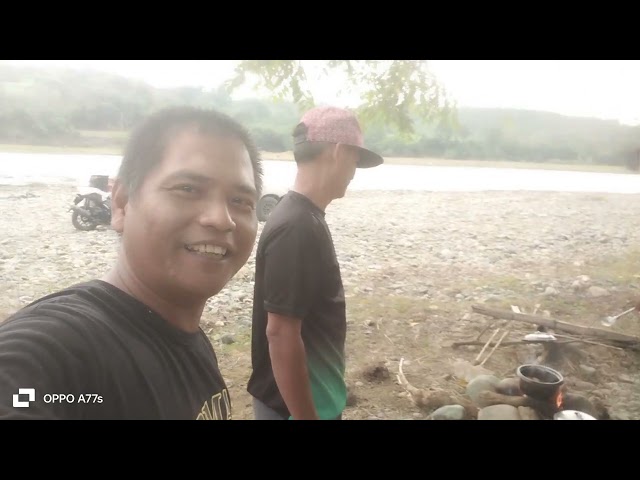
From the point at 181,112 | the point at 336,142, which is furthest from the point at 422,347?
the point at 181,112

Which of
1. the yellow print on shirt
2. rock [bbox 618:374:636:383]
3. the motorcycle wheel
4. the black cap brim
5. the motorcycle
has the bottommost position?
rock [bbox 618:374:636:383]

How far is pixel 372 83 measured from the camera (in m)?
1.73

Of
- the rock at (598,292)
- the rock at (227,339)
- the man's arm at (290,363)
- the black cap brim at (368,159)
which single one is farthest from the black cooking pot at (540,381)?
the rock at (227,339)

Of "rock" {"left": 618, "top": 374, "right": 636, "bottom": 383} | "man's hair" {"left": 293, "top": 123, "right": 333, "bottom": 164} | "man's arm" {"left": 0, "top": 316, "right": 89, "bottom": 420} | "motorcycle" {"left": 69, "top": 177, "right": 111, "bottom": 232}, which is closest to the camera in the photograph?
"man's arm" {"left": 0, "top": 316, "right": 89, "bottom": 420}

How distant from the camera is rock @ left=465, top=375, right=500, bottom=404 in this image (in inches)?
67.5

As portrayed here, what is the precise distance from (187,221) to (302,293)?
0.37 m

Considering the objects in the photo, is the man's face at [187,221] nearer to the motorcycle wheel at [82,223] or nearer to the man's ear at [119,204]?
the man's ear at [119,204]

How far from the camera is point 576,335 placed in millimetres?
1777

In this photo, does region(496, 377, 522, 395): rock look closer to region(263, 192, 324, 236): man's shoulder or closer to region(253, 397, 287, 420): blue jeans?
region(253, 397, 287, 420): blue jeans

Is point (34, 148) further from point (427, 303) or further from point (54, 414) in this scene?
point (427, 303)

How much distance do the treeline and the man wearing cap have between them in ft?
0.45

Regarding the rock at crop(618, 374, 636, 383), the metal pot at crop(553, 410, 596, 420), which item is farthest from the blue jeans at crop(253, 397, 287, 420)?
the rock at crop(618, 374, 636, 383)

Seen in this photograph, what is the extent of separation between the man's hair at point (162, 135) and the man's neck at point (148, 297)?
0.68 feet

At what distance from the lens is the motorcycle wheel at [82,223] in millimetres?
1653
